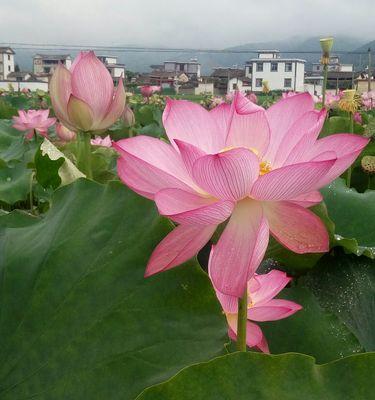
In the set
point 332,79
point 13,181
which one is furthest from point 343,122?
point 332,79

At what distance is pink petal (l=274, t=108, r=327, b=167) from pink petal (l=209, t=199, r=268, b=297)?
50 mm

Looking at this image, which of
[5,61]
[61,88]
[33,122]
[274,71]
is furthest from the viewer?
[5,61]

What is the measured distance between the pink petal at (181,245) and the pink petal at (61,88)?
0.62 meters

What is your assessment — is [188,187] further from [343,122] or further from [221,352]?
[343,122]

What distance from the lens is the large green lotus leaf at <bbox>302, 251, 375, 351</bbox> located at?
647mm

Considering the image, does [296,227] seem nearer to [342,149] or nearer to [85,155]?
[342,149]

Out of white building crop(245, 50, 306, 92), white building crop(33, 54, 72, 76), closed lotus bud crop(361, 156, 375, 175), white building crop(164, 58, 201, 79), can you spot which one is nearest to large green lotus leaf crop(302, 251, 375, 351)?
closed lotus bud crop(361, 156, 375, 175)

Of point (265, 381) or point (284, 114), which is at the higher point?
point (284, 114)

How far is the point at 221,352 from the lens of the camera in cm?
47

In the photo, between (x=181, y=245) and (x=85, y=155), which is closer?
(x=181, y=245)

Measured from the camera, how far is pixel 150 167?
1.42 feet

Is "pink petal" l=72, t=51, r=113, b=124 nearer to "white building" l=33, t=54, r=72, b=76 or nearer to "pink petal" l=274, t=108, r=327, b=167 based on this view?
"pink petal" l=274, t=108, r=327, b=167

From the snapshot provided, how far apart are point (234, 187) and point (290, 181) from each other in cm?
4

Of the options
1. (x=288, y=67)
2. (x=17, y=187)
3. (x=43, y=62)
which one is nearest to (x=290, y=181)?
(x=17, y=187)
